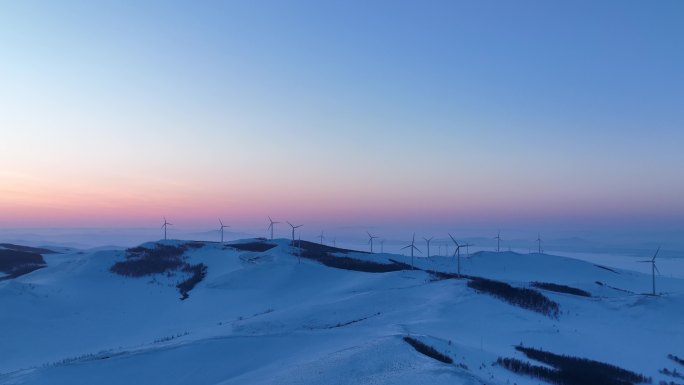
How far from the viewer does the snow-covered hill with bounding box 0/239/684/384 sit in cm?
1916

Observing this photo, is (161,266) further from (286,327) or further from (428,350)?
(428,350)

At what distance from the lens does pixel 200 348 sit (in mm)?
23375

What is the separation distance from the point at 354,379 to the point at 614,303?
3403 centimetres

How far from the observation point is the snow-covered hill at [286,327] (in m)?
19.2

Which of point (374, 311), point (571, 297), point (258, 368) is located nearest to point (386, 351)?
point (258, 368)

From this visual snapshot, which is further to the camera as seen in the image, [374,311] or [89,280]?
[89,280]

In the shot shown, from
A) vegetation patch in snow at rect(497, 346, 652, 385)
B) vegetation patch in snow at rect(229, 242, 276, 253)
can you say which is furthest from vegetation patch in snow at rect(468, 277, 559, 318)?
vegetation patch in snow at rect(229, 242, 276, 253)

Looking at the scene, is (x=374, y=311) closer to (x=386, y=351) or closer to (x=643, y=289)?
(x=386, y=351)

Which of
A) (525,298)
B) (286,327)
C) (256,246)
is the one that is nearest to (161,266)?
(256,246)

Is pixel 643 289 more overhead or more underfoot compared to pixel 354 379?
more underfoot

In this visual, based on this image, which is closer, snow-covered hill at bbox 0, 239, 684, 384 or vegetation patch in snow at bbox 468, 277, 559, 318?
snow-covered hill at bbox 0, 239, 684, 384

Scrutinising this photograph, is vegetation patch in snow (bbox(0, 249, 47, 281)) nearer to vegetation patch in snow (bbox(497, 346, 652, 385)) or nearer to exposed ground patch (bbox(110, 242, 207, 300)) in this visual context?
exposed ground patch (bbox(110, 242, 207, 300))

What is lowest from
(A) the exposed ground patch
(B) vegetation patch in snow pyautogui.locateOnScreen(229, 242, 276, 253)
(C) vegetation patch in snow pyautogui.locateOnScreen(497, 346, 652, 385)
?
(C) vegetation patch in snow pyautogui.locateOnScreen(497, 346, 652, 385)

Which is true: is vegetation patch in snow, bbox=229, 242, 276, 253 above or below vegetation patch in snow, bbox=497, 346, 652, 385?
above
